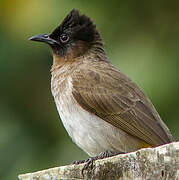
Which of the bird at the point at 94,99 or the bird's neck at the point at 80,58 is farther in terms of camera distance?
the bird's neck at the point at 80,58

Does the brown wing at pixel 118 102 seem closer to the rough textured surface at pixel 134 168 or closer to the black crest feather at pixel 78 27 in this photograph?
the black crest feather at pixel 78 27

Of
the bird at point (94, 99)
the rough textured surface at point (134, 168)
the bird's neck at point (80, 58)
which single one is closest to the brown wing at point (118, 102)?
the bird at point (94, 99)

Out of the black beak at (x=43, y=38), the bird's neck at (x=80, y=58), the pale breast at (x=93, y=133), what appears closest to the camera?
the pale breast at (x=93, y=133)

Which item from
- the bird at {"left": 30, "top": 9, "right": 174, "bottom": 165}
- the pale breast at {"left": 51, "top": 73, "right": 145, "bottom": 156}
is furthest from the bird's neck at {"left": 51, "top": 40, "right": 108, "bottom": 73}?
the pale breast at {"left": 51, "top": 73, "right": 145, "bottom": 156}

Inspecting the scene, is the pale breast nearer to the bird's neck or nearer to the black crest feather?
the bird's neck

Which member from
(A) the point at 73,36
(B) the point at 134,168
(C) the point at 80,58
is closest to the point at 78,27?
(A) the point at 73,36

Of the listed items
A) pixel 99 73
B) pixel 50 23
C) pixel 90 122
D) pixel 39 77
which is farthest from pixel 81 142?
pixel 39 77

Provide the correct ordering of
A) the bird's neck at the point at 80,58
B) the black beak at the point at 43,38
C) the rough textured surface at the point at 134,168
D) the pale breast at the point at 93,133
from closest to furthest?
the rough textured surface at the point at 134,168 < the pale breast at the point at 93,133 < the bird's neck at the point at 80,58 < the black beak at the point at 43,38
